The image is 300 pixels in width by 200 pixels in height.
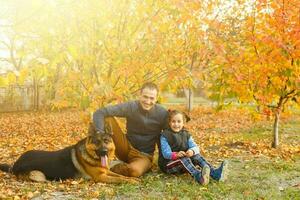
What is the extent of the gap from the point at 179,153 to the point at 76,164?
→ 1.62 meters

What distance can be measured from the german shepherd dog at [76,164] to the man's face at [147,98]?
74cm

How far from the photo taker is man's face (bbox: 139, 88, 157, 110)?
733 cm

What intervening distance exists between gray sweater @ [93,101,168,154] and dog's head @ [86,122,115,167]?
25.3 inches

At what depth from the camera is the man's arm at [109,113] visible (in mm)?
6926

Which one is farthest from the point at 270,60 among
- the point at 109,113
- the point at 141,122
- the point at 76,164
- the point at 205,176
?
the point at 76,164

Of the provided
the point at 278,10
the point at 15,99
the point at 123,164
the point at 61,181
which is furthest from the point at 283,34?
the point at 15,99

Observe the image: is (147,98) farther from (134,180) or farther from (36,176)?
(36,176)

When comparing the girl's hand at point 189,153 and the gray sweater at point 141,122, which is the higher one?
the gray sweater at point 141,122

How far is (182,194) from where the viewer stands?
20.7 feet

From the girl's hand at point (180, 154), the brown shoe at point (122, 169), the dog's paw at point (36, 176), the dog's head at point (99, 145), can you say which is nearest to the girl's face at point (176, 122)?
the girl's hand at point (180, 154)

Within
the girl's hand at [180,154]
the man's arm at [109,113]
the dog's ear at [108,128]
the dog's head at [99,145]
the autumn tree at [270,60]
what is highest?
the autumn tree at [270,60]

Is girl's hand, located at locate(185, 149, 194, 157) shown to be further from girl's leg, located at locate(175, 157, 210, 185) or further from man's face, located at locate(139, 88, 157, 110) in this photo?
man's face, located at locate(139, 88, 157, 110)

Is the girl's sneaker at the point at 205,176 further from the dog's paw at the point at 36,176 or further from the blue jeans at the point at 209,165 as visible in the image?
the dog's paw at the point at 36,176

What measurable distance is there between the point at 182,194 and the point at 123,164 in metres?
1.45
